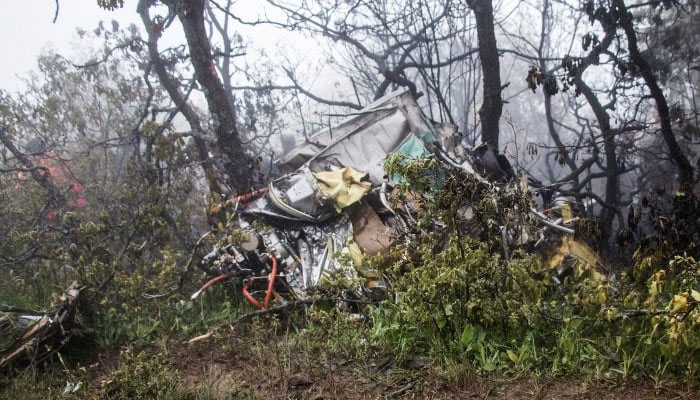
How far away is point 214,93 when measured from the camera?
5.99m

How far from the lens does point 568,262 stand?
4.12 meters

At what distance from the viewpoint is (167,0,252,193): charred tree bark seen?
19.0 ft

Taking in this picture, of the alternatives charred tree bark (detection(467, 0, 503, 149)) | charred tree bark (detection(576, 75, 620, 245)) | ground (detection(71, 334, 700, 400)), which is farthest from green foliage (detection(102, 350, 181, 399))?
charred tree bark (detection(576, 75, 620, 245))

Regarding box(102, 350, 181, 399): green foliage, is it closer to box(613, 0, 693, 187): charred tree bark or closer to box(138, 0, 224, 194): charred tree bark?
box(138, 0, 224, 194): charred tree bark

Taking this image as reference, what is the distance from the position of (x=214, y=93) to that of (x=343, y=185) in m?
2.50

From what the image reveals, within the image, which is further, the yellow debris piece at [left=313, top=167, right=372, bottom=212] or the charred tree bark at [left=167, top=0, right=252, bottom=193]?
the charred tree bark at [left=167, top=0, right=252, bottom=193]

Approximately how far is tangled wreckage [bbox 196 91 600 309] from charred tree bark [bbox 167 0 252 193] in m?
1.02

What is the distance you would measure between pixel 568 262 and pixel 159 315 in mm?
3677

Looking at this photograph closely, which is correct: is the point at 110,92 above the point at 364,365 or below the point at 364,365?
above

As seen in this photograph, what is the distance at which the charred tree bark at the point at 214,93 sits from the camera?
5.80 meters

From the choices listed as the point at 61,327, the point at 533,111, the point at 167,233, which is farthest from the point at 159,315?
the point at 533,111

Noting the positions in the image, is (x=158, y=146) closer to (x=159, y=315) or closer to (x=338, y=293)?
(x=159, y=315)

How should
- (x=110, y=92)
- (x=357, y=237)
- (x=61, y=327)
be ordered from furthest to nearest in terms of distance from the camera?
(x=110, y=92) < (x=357, y=237) < (x=61, y=327)

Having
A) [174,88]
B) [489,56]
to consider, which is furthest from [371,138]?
[174,88]
